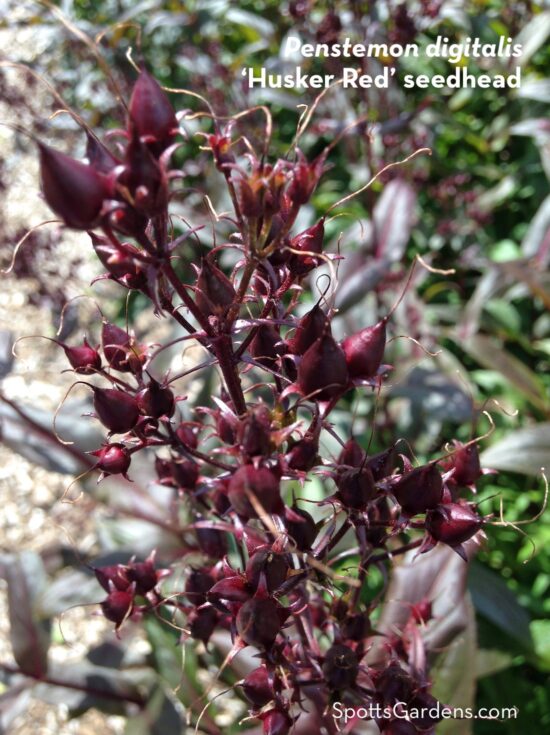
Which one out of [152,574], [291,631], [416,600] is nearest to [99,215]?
[152,574]

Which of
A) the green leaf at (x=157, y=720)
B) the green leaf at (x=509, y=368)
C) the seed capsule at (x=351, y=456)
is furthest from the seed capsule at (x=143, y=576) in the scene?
the green leaf at (x=509, y=368)

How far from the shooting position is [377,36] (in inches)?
90.2

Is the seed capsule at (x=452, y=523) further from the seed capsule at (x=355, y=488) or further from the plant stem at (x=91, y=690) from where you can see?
the plant stem at (x=91, y=690)

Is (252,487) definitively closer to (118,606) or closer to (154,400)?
(154,400)

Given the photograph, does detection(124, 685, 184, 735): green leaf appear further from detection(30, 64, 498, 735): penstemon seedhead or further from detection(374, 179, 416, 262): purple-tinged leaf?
detection(374, 179, 416, 262): purple-tinged leaf

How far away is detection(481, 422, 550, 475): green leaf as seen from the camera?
1.65 meters

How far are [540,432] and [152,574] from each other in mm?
1132

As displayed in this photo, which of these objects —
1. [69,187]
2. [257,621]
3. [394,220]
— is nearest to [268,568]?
[257,621]

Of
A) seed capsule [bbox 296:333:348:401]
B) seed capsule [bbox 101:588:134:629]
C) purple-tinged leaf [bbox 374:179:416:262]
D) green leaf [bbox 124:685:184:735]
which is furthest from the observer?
purple-tinged leaf [bbox 374:179:416:262]

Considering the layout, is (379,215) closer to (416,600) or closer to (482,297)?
(482,297)

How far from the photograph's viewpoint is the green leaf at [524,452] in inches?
64.9

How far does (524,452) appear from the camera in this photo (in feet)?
5.54

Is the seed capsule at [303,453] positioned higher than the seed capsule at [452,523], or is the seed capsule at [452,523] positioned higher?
the seed capsule at [303,453]

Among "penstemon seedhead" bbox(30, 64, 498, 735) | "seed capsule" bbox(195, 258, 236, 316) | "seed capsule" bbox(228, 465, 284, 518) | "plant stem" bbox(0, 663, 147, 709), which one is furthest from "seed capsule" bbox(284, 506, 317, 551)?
"plant stem" bbox(0, 663, 147, 709)
